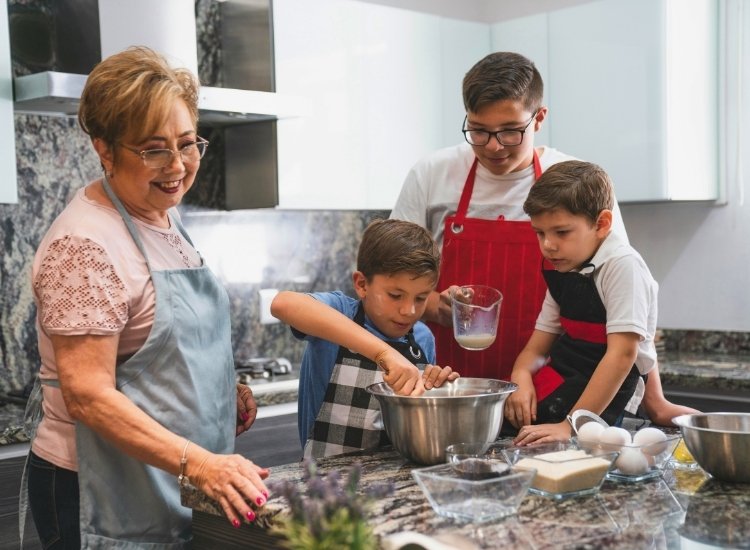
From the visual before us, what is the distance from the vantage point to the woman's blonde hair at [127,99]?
1489mm

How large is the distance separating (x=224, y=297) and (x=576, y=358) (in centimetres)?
71

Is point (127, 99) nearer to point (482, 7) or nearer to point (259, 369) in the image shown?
point (259, 369)

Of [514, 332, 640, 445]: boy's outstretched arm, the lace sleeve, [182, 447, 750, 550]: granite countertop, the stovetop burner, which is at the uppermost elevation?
the lace sleeve

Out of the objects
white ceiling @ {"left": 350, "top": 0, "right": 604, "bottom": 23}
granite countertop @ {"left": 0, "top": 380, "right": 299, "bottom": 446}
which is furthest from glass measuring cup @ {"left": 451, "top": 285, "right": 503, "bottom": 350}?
white ceiling @ {"left": 350, "top": 0, "right": 604, "bottom": 23}

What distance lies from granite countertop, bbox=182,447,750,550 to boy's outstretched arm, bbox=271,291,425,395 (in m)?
0.16

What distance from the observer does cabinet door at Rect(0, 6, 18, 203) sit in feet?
8.34

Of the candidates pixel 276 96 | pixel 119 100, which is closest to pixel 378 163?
pixel 276 96

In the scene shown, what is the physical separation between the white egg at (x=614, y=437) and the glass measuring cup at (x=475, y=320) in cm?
46

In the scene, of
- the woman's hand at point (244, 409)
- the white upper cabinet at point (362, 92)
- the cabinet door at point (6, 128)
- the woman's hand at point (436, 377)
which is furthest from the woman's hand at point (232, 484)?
the white upper cabinet at point (362, 92)

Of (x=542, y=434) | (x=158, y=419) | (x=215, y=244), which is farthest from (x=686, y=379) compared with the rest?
(x=158, y=419)

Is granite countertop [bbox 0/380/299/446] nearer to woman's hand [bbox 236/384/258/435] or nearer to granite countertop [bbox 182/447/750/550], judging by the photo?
woman's hand [bbox 236/384/258/435]

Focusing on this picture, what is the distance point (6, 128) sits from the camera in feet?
8.38

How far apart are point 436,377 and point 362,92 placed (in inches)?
80.2

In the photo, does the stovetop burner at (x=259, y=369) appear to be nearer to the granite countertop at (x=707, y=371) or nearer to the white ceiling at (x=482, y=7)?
the granite countertop at (x=707, y=371)
